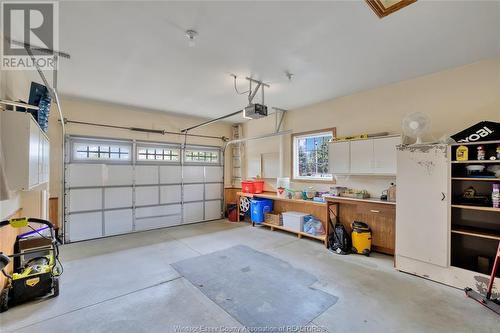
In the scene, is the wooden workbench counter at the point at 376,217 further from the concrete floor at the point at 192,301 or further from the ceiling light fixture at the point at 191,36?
the ceiling light fixture at the point at 191,36

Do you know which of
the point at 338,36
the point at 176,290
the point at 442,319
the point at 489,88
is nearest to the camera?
the point at 442,319

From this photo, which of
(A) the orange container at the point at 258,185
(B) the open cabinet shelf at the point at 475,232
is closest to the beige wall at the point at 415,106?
(A) the orange container at the point at 258,185

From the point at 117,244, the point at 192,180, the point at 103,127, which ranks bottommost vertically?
the point at 117,244

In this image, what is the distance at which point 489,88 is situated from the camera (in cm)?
309

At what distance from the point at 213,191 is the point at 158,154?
6.43ft

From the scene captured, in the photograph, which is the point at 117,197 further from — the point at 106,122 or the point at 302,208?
the point at 302,208

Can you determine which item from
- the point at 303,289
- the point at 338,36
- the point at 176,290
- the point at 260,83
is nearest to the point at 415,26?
the point at 338,36

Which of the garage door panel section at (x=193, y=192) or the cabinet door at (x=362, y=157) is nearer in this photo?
the cabinet door at (x=362, y=157)

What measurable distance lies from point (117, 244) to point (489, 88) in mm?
6696

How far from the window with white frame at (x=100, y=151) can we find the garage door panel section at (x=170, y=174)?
906mm

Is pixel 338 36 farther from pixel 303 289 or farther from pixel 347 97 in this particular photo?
pixel 303 289

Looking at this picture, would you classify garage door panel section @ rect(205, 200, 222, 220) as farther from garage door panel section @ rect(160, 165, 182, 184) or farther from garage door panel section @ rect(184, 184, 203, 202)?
garage door panel section @ rect(160, 165, 182, 184)

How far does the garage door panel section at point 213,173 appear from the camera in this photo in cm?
695

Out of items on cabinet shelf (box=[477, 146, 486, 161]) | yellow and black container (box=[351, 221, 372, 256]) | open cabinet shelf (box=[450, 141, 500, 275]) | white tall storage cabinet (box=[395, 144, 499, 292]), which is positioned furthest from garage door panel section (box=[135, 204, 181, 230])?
items on cabinet shelf (box=[477, 146, 486, 161])
